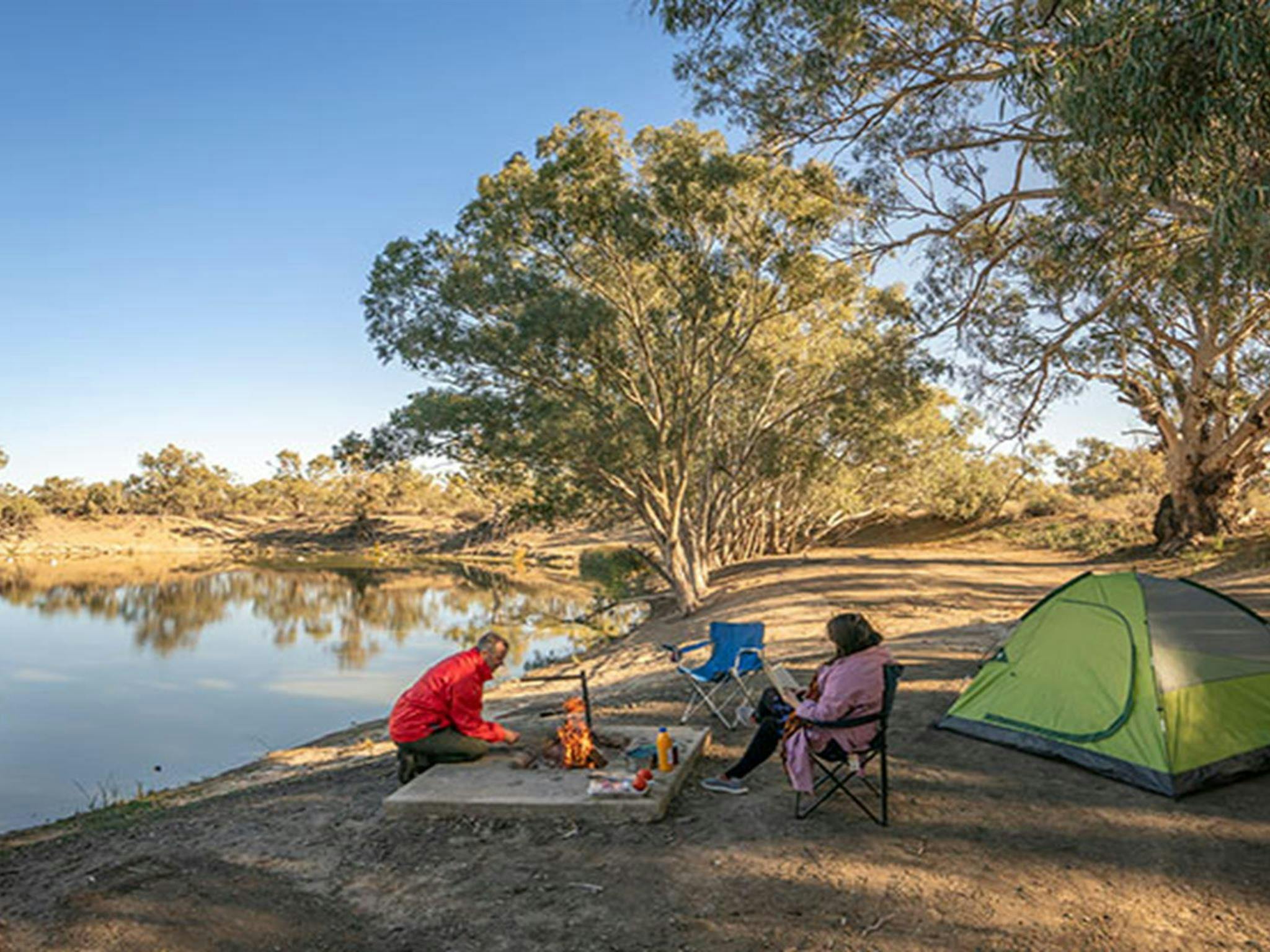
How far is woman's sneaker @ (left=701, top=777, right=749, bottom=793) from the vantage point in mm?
4660

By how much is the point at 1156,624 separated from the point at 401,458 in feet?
40.9

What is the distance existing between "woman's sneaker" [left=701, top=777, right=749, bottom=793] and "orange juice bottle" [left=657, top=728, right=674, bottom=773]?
0.72ft

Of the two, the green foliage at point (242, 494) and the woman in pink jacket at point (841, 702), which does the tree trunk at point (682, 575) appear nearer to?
the woman in pink jacket at point (841, 702)

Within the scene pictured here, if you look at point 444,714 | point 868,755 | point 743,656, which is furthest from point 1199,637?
point 444,714

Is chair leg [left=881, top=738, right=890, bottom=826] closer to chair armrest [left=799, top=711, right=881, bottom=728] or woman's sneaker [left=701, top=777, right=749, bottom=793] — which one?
chair armrest [left=799, top=711, right=881, bottom=728]

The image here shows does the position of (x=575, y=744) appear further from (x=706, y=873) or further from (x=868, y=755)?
(x=868, y=755)

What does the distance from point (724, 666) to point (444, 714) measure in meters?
2.29

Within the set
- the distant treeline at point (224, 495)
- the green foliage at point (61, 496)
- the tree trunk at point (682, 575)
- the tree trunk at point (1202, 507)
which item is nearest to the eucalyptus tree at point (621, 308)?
the tree trunk at point (682, 575)

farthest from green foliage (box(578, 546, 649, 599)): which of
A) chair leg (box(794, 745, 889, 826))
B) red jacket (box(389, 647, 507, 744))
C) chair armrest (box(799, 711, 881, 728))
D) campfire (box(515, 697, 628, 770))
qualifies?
chair armrest (box(799, 711, 881, 728))

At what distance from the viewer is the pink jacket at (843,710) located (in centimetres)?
425

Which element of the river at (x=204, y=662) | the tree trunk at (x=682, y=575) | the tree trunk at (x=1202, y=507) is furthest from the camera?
the tree trunk at (x=1202, y=507)

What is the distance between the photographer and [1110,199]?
8305 millimetres

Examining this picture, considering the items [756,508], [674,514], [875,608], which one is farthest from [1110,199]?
[756,508]

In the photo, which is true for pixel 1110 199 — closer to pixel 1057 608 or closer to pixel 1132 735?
pixel 1057 608
